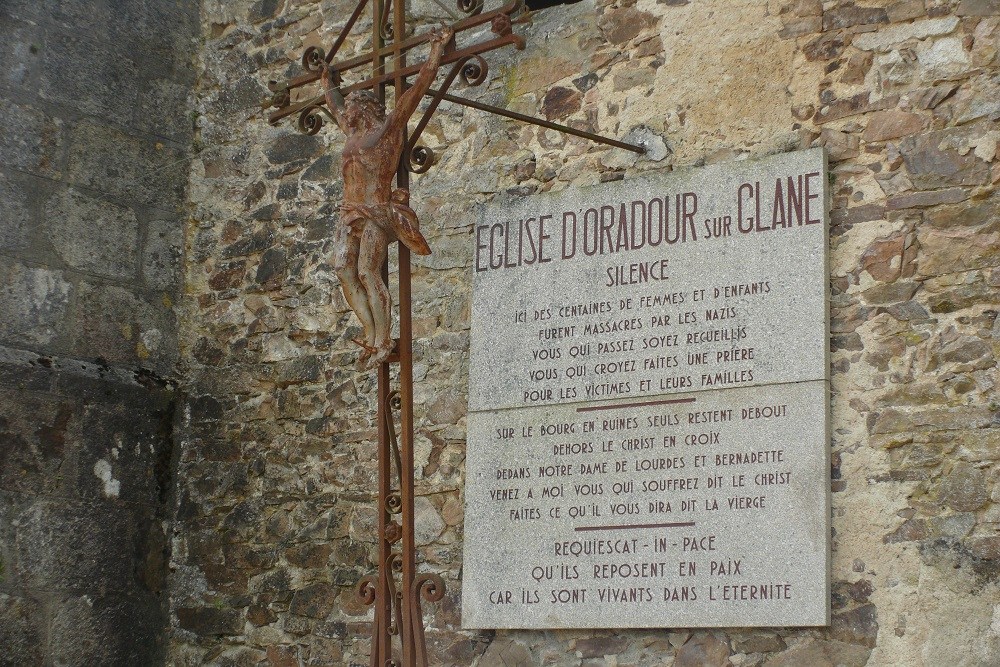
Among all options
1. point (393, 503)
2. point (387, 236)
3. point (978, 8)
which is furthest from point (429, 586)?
point (978, 8)

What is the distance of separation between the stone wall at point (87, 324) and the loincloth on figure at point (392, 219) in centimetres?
178

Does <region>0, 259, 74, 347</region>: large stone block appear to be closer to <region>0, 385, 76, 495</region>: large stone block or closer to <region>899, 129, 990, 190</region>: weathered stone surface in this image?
<region>0, 385, 76, 495</region>: large stone block

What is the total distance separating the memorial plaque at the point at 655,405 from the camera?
4.82m

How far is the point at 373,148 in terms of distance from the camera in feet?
16.1

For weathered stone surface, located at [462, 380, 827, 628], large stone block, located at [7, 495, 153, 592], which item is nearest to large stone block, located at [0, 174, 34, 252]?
large stone block, located at [7, 495, 153, 592]

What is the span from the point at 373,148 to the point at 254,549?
200 centimetres

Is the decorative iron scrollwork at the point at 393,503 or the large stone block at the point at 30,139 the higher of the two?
the large stone block at the point at 30,139

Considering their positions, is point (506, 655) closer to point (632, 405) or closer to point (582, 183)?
point (632, 405)

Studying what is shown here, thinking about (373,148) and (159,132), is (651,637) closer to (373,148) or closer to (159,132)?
(373,148)

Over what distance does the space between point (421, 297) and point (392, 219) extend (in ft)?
3.41

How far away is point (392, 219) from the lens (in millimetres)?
4891

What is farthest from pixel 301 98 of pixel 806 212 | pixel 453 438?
pixel 806 212

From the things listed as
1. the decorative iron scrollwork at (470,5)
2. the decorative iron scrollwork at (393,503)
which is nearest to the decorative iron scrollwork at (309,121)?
the decorative iron scrollwork at (470,5)

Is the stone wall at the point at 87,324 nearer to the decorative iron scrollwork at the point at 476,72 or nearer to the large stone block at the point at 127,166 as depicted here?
the large stone block at the point at 127,166
